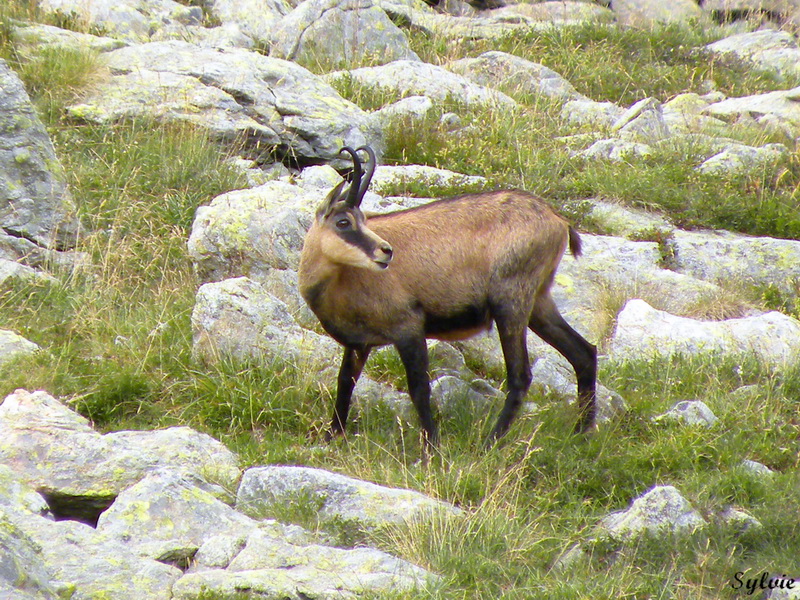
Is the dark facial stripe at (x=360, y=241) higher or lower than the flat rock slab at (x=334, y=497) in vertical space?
higher

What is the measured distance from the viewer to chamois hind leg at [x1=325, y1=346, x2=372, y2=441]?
7.27 m

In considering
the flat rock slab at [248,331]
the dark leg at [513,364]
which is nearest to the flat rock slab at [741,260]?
the dark leg at [513,364]

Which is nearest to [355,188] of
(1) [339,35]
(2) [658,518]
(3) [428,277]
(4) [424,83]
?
(3) [428,277]

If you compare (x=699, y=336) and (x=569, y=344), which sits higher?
(x=569, y=344)

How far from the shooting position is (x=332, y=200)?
6.95 meters

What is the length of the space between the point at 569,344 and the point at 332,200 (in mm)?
2145

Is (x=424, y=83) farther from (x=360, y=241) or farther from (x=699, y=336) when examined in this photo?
(x=360, y=241)

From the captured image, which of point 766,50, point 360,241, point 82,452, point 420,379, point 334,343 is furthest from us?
point 766,50

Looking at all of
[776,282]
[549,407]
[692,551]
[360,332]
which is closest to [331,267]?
[360,332]

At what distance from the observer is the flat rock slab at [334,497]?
5.68m

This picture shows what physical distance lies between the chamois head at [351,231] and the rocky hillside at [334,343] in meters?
1.22

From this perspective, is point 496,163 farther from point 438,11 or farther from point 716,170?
point 438,11

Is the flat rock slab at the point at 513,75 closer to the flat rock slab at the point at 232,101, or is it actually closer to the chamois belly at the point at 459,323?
the flat rock slab at the point at 232,101

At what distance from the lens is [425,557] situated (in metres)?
5.35
